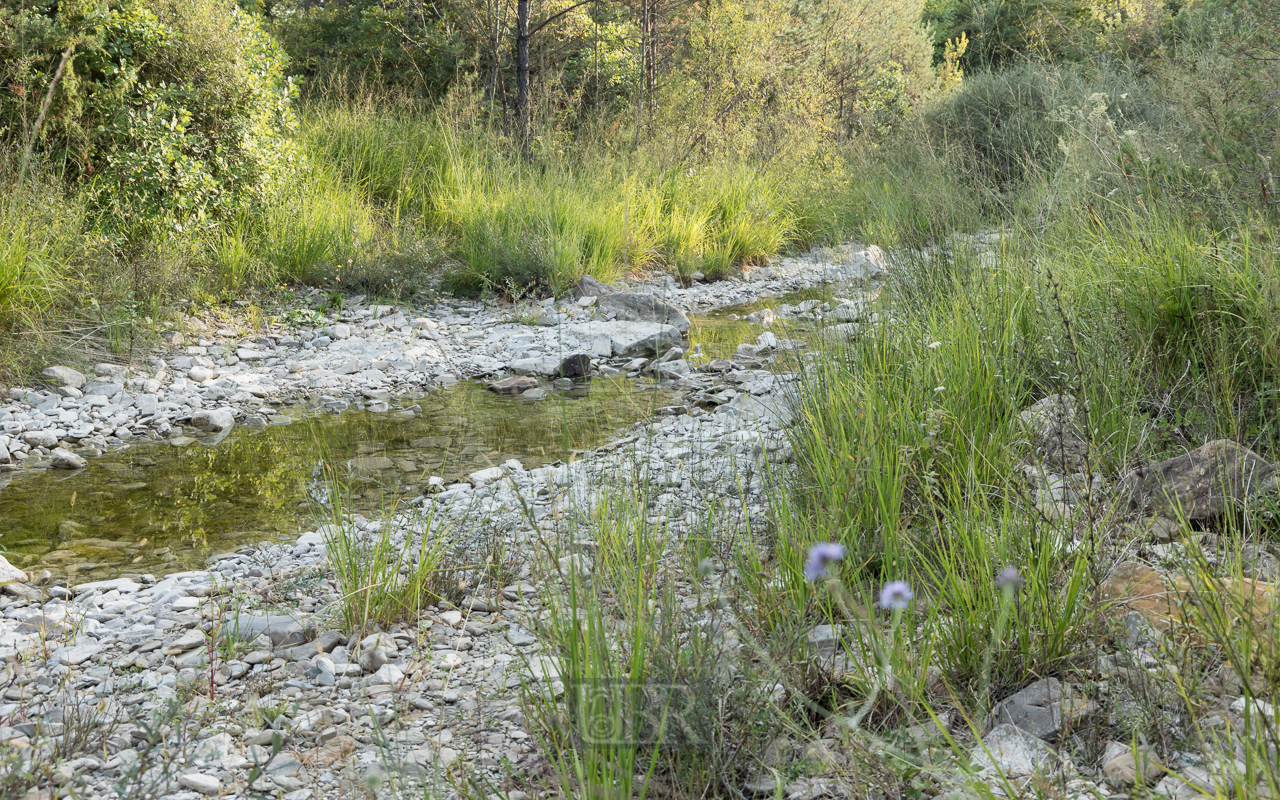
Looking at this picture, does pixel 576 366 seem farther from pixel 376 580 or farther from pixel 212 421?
pixel 376 580

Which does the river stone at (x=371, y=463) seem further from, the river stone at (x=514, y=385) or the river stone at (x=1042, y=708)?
the river stone at (x=1042, y=708)

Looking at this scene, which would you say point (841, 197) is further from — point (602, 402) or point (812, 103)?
point (602, 402)

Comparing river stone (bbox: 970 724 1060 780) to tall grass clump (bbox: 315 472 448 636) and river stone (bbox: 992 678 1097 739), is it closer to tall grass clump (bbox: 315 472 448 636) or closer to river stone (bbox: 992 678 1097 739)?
river stone (bbox: 992 678 1097 739)

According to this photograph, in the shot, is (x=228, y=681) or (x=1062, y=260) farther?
(x=1062, y=260)

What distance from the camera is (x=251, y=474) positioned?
13.6ft

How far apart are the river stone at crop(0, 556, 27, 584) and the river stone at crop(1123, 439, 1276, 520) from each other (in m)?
3.44

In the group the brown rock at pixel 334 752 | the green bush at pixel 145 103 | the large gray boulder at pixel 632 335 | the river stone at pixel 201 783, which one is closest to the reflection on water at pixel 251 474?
the large gray boulder at pixel 632 335

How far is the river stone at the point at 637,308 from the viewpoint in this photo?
278 inches

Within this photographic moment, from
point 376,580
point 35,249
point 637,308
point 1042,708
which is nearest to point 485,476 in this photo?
point 376,580

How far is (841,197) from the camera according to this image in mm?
9477

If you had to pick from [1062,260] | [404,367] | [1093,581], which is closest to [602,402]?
[404,367]

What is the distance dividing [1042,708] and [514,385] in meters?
4.24

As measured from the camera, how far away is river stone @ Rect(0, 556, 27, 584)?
292 centimetres

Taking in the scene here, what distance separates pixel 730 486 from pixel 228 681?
5.68 feet
